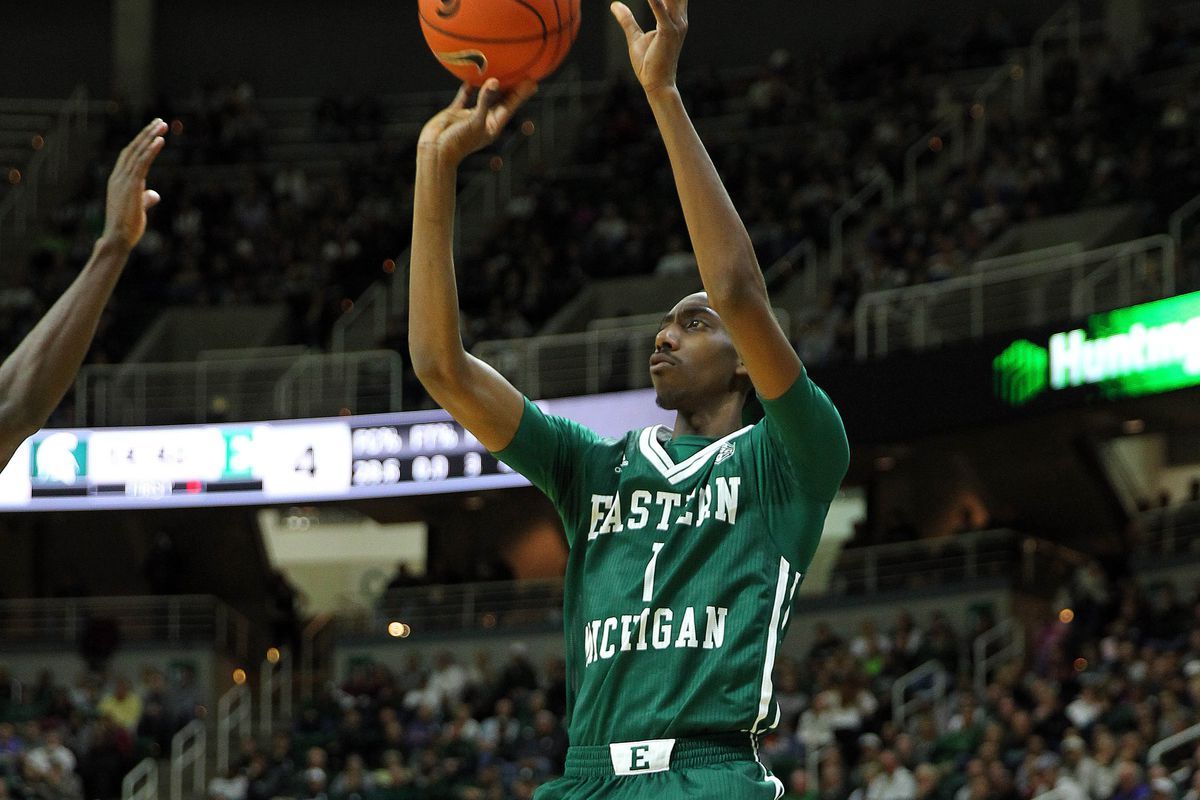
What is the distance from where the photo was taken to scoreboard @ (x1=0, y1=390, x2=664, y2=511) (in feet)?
77.3

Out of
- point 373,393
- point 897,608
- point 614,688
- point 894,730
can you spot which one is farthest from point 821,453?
point 373,393

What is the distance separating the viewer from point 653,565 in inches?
162

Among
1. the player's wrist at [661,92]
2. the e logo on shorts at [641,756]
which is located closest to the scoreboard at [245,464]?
the e logo on shorts at [641,756]

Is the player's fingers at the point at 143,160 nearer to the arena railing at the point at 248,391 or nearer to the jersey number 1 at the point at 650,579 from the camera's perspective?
the jersey number 1 at the point at 650,579

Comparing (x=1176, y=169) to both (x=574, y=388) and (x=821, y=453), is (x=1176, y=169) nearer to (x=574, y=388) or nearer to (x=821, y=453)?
(x=574, y=388)

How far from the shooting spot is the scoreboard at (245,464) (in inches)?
928

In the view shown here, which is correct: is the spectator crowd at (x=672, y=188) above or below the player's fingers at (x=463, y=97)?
above

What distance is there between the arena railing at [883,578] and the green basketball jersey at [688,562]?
18448 millimetres

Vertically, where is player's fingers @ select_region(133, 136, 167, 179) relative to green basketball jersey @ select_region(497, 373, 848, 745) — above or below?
above

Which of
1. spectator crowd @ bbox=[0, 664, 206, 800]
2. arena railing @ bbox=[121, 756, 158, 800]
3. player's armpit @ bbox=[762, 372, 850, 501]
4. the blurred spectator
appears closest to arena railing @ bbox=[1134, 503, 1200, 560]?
arena railing @ bbox=[121, 756, 158, 800]

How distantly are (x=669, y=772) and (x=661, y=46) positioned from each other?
4.91 ft

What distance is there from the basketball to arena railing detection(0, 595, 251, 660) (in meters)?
22.4

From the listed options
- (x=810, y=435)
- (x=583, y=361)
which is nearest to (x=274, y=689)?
(x=583, y=361)

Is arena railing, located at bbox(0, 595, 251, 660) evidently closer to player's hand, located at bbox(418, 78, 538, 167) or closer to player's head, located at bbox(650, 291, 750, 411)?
player's head, located at bbox(650, 291, 750, 411)
